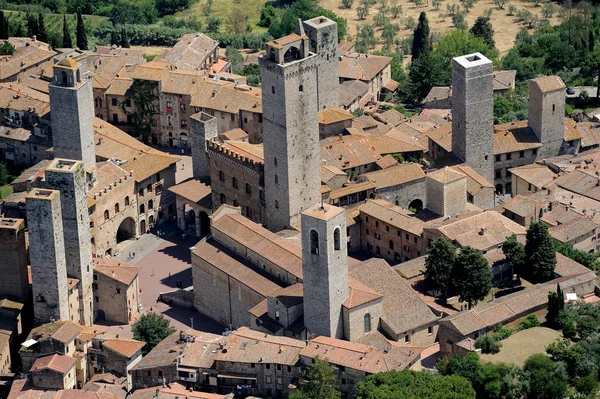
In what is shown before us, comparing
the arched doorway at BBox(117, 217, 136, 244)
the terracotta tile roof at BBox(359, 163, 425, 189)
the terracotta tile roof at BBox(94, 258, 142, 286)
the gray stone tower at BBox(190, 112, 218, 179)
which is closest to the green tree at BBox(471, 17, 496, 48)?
the terracotta tile roof at BBox(359, 163, 425, 189)

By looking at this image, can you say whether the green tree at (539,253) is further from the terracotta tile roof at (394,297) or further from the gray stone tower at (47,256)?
the gray stone tower at (47,256)

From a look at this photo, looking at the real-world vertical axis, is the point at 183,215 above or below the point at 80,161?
below

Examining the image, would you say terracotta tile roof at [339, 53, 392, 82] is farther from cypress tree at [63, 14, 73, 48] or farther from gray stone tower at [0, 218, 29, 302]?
gray stone tower at [0, 218, 29, 302]

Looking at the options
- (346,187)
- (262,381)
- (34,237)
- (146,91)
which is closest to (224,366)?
(262,381)

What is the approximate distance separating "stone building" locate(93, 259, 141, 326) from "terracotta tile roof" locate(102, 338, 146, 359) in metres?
5.85

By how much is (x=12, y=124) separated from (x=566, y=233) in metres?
44.4

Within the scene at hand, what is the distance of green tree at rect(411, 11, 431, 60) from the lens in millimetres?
150750

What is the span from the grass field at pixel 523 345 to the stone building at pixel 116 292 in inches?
967

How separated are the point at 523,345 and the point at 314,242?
45.0 ft

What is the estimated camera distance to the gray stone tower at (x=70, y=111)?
113188 mm

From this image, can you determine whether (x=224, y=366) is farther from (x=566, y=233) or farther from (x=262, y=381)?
(x=566, y=233)

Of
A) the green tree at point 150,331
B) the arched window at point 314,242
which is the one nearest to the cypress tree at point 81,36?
the green tree at point 150,331

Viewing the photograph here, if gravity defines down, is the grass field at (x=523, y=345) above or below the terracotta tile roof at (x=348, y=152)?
below

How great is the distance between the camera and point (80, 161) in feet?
354
